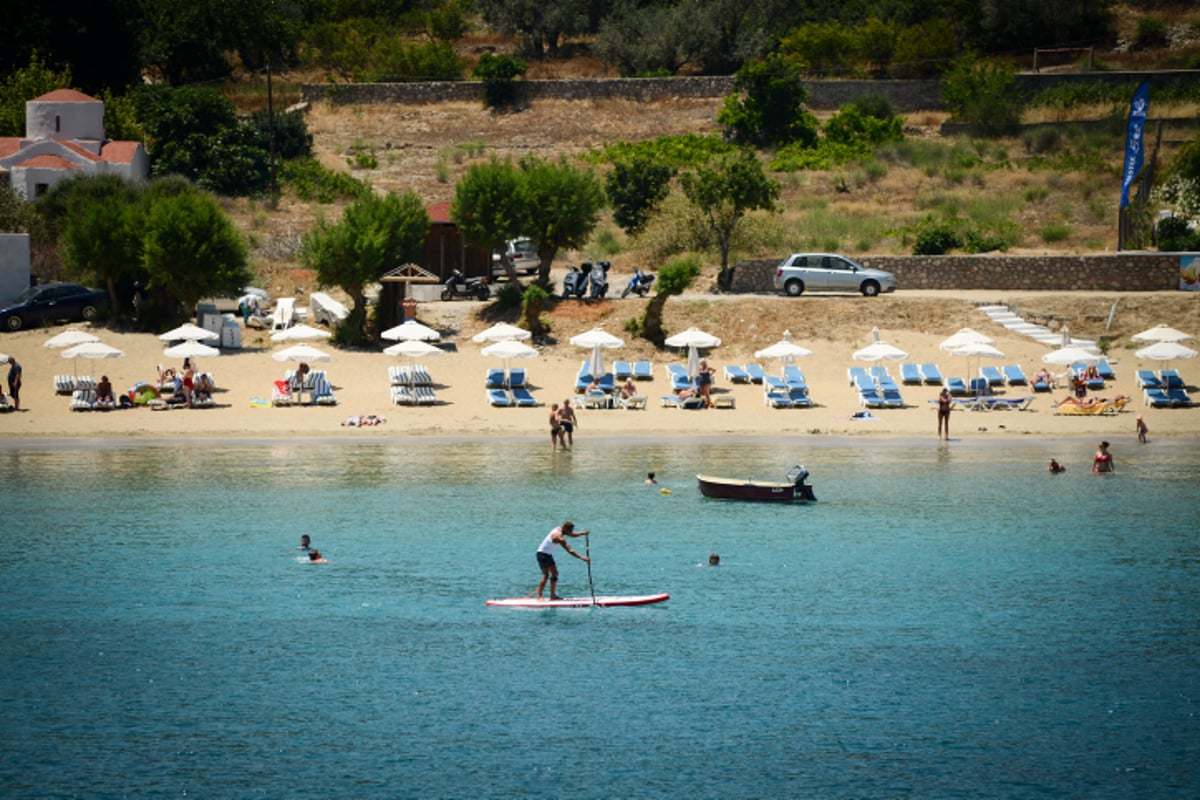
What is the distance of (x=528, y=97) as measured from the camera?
86.5 meters

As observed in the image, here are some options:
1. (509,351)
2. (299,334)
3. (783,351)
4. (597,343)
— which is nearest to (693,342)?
(783,351)

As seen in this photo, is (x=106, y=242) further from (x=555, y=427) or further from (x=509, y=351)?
(x=555, y=427)

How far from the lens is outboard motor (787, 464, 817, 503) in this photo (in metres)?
32.3

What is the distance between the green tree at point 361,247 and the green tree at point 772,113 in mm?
32354

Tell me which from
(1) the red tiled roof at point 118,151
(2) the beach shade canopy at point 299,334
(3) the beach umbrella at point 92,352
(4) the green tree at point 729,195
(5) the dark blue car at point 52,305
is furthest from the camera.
Answer: (1) the red tiled roof at point 118,151

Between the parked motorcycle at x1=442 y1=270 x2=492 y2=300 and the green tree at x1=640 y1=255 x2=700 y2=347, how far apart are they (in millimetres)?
7489

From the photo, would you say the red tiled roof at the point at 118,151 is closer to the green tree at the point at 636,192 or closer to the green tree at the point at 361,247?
the green tree at the point at 361,247

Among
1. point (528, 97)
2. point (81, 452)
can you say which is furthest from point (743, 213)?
point (528, 97)

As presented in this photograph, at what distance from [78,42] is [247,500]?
5454 cm

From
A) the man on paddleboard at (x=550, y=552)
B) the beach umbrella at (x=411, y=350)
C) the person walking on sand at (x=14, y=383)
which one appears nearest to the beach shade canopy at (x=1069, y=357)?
the beach umbrella at (x=411, y=350)

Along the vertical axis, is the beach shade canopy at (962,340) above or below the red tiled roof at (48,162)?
below

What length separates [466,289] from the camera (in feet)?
178

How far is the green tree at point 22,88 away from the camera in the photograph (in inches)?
2653

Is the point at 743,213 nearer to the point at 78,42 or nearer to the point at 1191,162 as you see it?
the point at 1191,162
